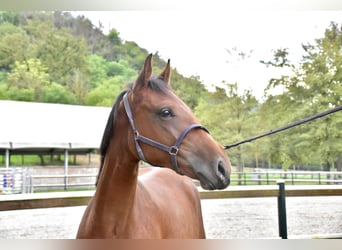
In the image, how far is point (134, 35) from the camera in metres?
2.36

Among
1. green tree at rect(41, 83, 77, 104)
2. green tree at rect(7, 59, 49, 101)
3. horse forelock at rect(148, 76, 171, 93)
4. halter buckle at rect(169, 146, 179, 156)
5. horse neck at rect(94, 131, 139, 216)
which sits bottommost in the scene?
horse neck at rect(94, 131, 139, 216)

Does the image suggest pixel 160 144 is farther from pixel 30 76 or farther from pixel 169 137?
pixel 30 76

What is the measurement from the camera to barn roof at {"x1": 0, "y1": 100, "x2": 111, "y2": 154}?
7.43 ft

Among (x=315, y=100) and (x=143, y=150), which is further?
(x=315, y=100)

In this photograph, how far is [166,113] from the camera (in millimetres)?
1415

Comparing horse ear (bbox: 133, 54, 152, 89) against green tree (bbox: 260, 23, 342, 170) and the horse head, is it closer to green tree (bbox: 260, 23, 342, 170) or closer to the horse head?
the horse head

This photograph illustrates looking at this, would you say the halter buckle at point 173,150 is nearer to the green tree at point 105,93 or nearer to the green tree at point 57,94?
the green tree at point 105,93

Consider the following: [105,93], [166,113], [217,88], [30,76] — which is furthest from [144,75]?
[30,76]

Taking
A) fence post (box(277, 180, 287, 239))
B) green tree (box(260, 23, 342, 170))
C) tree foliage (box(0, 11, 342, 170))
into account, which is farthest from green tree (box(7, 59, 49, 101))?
fence post (box(277, 180, 287, 239))

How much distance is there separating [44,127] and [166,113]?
3.93 ft

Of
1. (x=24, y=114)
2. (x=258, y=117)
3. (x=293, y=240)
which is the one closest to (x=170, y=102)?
(x=258, y=117)

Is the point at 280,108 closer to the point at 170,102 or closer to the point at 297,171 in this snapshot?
the point at 297,171

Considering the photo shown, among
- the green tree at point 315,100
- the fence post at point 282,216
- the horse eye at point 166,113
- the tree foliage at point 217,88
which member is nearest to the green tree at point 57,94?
the tree foliage at point 217,88
